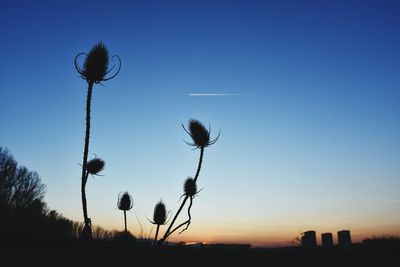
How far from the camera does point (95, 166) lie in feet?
28.0

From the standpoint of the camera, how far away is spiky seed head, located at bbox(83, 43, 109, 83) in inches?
271

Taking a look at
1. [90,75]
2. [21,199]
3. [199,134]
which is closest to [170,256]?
[199,134]

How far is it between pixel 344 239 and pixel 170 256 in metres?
8.47

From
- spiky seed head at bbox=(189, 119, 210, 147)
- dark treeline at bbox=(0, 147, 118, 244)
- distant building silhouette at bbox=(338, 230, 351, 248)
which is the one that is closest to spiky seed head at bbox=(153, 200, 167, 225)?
spiky seed head at bbox=(189, 119, 210, 147)

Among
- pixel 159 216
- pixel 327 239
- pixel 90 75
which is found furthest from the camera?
pixel 327 239

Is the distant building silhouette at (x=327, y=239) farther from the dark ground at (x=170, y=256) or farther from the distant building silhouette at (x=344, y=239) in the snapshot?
the dark ground at (x=170, y=256)

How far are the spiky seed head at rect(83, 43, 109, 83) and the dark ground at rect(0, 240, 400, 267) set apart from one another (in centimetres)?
459

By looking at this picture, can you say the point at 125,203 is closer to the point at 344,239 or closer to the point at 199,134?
the point at 199,134

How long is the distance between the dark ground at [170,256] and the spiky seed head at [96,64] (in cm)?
459

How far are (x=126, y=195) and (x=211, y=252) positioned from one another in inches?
148

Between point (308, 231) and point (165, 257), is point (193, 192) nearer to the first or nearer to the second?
point (165, 257)

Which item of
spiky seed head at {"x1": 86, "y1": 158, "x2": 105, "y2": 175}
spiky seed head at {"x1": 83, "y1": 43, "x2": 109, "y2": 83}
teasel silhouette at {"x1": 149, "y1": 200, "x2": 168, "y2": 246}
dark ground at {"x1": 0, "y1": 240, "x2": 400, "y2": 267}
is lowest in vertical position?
dark ground at {"x1": 0, "y1": 240, "x2": 400, "y2": 267}

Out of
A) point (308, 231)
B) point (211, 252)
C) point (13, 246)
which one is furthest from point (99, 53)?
point (308, 231)

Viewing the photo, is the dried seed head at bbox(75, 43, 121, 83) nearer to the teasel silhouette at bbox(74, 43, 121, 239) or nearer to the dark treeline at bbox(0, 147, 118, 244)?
the teasel silhouette at bbox(74, 43, 121, 239)
